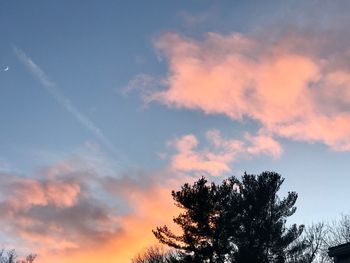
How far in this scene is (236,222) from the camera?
3778 cm

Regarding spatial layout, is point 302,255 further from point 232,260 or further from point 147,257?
point 147,257

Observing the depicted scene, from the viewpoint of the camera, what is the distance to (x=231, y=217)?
37.8 metres

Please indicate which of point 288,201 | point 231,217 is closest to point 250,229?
point 231,217

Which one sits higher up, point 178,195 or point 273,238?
point 178,195

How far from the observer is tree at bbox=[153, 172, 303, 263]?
36312mm

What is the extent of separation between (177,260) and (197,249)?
2.18 meters

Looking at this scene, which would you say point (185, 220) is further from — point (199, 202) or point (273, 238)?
point (273, 238)

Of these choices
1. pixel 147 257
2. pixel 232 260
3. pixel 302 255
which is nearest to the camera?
pixel 232 260

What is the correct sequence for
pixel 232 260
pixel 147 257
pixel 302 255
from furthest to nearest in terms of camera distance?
pixel 147 257 → pixel 302 255 → pixel 232 260

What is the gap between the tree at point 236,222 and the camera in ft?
119

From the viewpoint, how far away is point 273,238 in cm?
3691

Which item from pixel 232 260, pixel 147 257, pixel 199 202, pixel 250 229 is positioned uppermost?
pixel 147 257

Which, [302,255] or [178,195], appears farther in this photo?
[302,255]

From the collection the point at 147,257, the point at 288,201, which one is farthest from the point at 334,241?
the point at 147,257
